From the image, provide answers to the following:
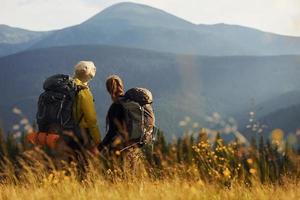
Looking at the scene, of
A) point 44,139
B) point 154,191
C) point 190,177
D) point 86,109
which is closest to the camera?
point 154,191

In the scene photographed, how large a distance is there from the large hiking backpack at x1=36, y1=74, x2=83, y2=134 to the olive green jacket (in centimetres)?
6

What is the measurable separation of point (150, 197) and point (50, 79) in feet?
10.5

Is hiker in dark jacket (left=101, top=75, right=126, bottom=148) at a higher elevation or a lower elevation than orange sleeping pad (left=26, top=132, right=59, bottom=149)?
higher

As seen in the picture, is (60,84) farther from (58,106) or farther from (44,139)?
(44,139)

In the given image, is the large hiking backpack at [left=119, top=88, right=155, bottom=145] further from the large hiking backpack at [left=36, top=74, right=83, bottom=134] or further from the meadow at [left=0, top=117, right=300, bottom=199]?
the large hiking backpack at [left=36, top=74, right=83, bottom=134]

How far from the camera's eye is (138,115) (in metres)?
7.23

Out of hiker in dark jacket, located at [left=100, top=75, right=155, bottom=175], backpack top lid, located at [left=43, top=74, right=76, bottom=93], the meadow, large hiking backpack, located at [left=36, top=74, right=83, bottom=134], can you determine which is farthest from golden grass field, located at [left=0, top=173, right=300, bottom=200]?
backpack top lid, located at [left=43, top=74, right=76, bottom=93]

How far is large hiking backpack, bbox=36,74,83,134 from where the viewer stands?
727cm

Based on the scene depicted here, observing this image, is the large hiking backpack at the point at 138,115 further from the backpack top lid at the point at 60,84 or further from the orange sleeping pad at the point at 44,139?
the orange sleeping pad at the point at 44,139

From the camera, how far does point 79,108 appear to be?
23.8 feet

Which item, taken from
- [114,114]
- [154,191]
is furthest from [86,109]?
[154,191]

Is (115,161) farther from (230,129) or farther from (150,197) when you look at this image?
(230,129)

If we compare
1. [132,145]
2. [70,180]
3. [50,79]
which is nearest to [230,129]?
[70,180]

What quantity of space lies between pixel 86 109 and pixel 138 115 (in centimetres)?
62
